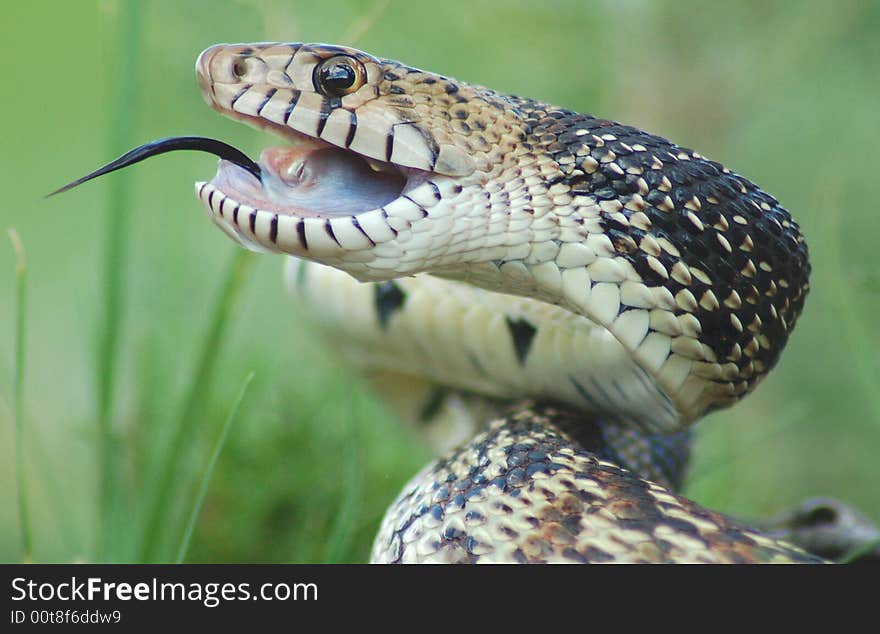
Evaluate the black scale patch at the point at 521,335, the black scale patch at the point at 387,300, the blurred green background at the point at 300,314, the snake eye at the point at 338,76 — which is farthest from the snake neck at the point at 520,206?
the blurred green background at the point at 300,314

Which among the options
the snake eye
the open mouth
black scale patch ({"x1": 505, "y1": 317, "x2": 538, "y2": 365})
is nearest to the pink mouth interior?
the open mouth

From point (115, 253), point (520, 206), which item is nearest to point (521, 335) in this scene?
point (520, 206)

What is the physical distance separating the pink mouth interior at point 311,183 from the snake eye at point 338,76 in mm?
116

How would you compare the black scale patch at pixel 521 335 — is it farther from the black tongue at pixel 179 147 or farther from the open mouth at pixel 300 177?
the black tongue at pixel 179 147

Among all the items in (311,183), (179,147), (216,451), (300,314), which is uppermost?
(300,314)

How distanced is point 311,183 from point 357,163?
101 millimetres

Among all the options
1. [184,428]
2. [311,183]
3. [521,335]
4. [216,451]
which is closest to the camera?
[216,451]

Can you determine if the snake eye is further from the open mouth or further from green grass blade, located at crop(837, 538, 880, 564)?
green grass blade, located at crop(837, 538, 880, 564)

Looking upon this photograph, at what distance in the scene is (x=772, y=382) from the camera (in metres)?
5.47

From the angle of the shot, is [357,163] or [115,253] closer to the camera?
[357,163]

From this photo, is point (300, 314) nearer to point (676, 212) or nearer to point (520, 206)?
point (520, 206)

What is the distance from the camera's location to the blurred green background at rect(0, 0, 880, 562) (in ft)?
9.53

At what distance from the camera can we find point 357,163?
1758 mm

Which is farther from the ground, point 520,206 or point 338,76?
point 338,76
